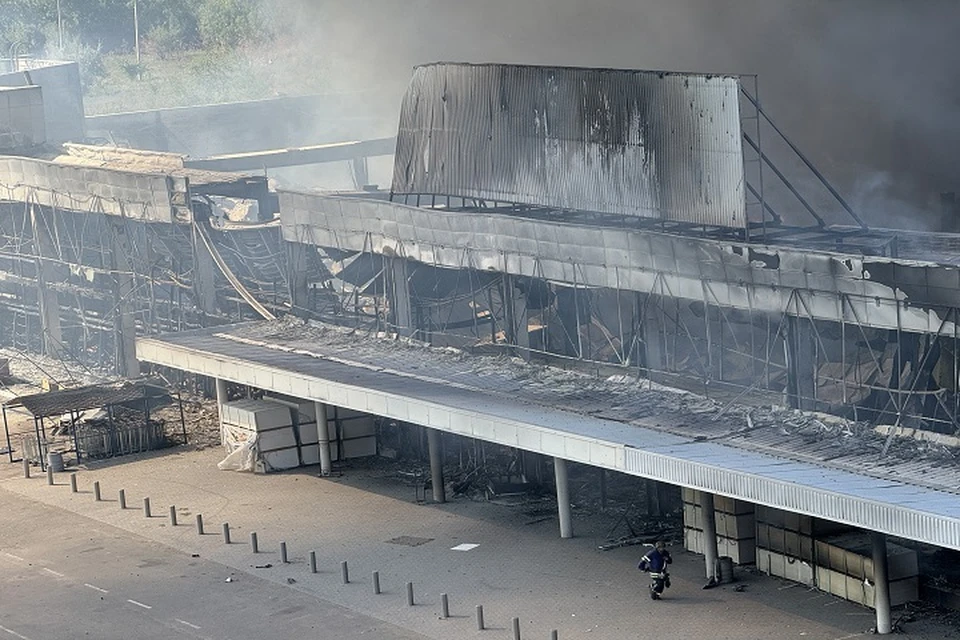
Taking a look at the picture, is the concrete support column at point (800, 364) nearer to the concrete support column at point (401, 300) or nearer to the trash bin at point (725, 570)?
the trash bin at point (725, 570)

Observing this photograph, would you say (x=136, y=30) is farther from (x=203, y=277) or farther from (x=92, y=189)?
(x=203, y=277)

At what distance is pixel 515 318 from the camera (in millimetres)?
36375

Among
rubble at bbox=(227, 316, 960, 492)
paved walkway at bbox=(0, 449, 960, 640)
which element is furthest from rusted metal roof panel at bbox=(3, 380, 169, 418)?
rubble at bbox=(227, 316, 960, 492)

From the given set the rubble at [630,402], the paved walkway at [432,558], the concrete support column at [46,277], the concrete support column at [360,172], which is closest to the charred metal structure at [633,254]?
the rubble at [630,402]

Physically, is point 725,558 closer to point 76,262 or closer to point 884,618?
point 884,618

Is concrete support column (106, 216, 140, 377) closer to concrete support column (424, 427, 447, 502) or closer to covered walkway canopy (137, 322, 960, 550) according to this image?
covered walkway canopy (137, 322, 960, 550)

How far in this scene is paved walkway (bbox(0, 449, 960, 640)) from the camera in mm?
27047

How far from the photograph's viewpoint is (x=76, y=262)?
170 ft

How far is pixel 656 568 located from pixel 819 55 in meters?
36.1

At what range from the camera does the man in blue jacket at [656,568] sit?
91.8 feet

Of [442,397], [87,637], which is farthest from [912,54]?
[87,637]

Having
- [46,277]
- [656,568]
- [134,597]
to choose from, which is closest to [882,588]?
[656,568]

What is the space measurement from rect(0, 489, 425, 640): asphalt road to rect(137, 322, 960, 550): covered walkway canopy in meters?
4.51

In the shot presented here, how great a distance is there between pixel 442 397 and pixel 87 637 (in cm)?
828
